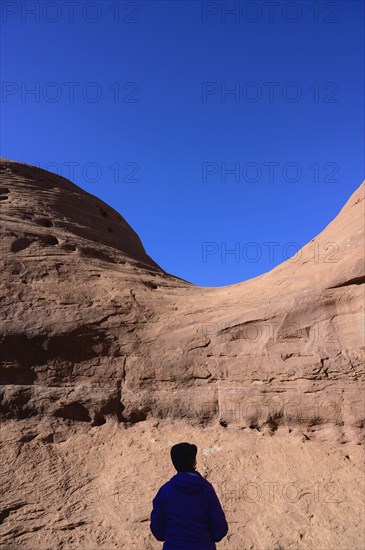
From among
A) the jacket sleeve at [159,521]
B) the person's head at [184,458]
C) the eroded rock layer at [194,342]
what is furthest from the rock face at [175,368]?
the person's head at [184,458]

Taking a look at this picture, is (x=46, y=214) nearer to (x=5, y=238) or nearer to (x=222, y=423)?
(x=5, y=238)

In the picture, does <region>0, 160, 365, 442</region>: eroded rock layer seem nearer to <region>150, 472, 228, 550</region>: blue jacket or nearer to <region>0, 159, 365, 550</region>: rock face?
<region>0, 159, 365, 550</region>: rock face

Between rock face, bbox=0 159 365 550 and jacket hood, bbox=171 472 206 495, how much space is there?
3287 millimetres

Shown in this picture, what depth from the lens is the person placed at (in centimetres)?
314

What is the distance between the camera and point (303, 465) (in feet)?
22.6

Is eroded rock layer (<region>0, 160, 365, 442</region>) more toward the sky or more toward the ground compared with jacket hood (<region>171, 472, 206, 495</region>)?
more toward the sky

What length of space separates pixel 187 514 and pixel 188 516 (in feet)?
0.05

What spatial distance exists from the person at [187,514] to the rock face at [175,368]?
3159 mm

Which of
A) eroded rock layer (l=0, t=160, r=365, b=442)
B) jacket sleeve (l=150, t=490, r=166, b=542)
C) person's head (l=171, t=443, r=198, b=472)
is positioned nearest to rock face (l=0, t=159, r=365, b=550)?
eroded rock layer (l=0, t=160, r=365, b=442)

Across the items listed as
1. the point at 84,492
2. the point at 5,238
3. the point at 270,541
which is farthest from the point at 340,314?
the point at 5,238

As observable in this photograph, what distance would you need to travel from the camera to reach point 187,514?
3176mm

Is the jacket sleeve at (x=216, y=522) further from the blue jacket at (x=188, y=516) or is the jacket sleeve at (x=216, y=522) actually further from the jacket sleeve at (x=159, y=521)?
the jacket sleeve at (x=159, y=521)

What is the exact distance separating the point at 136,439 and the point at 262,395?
2261mm

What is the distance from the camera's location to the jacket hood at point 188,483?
10.6ft
